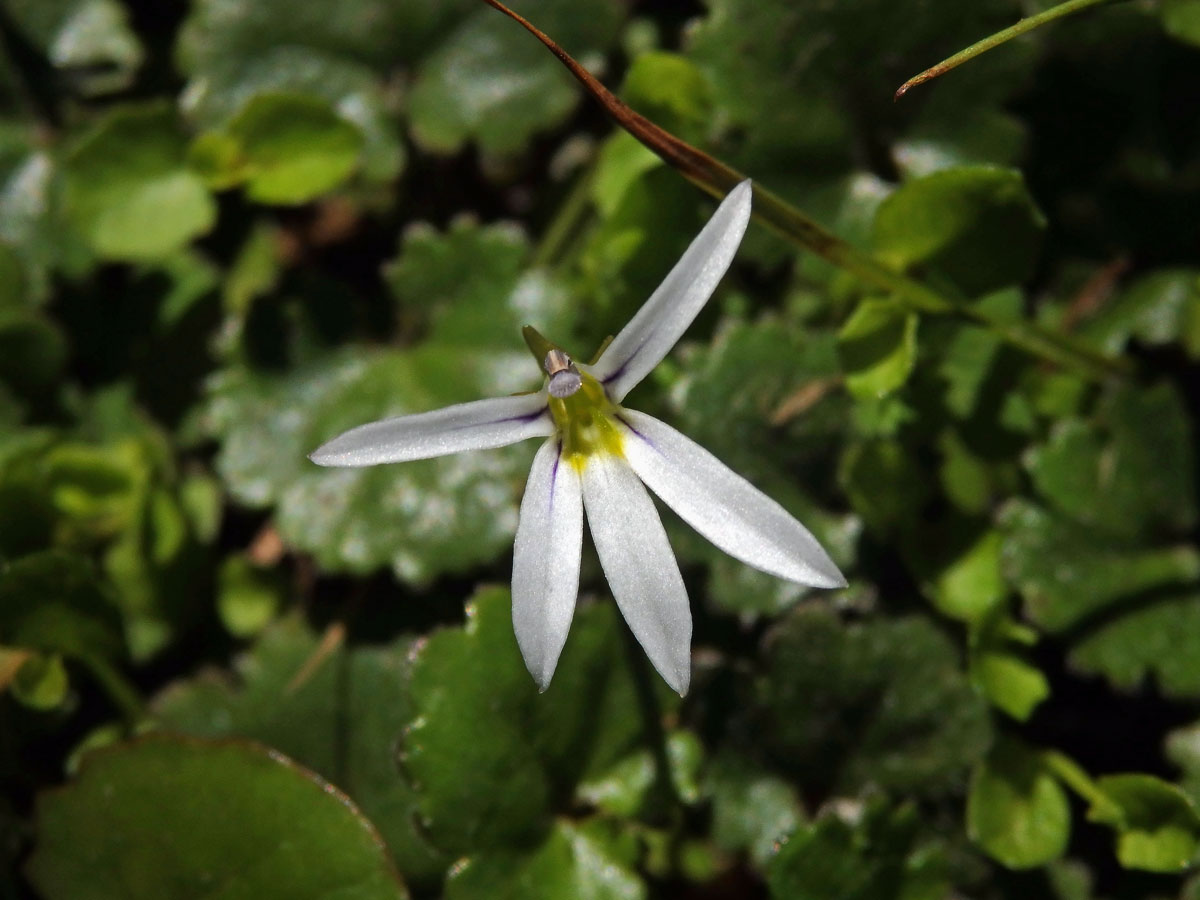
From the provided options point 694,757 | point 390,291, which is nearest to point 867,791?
point 694,757

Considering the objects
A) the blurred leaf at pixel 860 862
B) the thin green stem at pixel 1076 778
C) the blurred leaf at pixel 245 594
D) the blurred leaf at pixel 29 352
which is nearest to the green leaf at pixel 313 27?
the blurred leaf at pixel 29 352

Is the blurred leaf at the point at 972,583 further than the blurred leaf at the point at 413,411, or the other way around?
the blurred leaf at the point at 413,411

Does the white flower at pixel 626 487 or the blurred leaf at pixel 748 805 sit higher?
the white flower at pixel 626 487

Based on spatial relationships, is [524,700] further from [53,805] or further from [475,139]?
[475,139]

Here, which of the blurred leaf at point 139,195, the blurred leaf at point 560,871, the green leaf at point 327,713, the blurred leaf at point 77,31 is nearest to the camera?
the blurred leaf at point 560,871

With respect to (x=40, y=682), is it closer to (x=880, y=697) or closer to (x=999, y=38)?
(x=880, y=697)

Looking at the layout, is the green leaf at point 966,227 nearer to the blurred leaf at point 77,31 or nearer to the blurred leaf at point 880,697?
the blurred leaf at point 880,697
